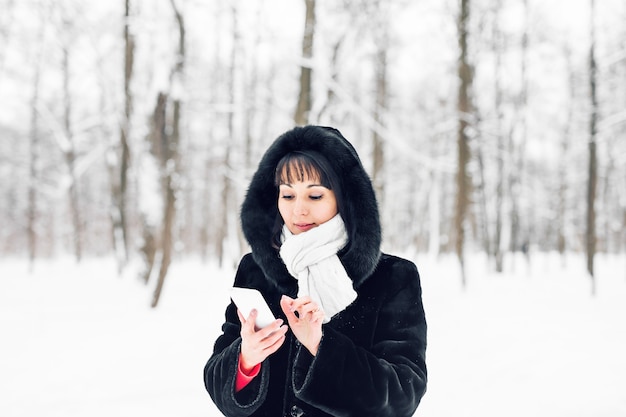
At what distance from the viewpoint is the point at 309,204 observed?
1546 mm

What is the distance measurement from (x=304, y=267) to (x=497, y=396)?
3.84 meters

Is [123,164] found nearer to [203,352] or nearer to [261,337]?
[203,352]

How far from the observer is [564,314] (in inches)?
344

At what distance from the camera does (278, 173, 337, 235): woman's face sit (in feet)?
5.07

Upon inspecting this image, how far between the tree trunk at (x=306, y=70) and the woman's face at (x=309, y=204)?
7.33 metres

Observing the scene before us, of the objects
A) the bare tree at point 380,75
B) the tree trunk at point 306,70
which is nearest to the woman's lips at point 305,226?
the tree trunk at point 306,70

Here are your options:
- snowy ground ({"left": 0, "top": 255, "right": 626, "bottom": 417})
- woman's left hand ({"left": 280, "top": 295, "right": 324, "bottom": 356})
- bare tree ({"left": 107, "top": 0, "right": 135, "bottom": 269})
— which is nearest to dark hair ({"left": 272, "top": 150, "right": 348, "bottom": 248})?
woman's left hand ({"left": 280, "top": 295, "right": 324, "bottom": 356})

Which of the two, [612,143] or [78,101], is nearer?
[78,101]

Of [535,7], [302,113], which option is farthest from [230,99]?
[535,7]

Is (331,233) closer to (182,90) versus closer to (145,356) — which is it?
(145,356)

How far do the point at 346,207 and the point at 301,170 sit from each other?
0.19 metres

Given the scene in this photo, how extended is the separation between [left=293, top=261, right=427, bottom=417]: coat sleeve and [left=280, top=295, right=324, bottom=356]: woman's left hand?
3 cm

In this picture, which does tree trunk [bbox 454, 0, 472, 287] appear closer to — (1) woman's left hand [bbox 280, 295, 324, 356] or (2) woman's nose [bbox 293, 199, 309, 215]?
(2) woman's nose [bbox 293, 199, 309, 215]

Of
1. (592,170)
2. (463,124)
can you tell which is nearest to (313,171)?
(463,124)
